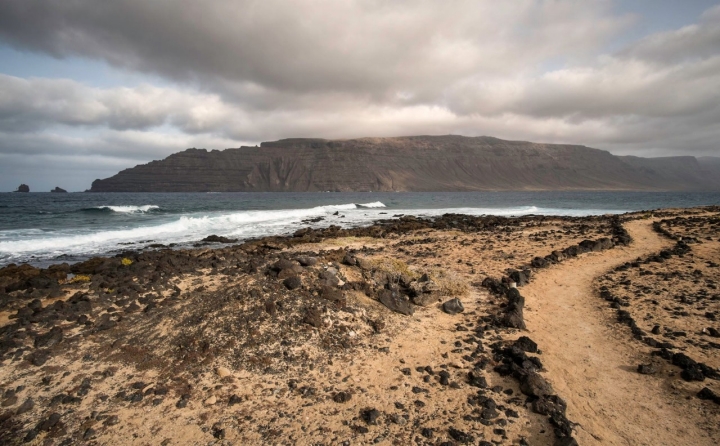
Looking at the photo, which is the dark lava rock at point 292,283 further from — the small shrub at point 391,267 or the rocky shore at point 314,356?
the small shrub at point 391,267

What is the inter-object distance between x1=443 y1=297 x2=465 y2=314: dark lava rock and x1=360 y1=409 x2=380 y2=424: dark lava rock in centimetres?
345

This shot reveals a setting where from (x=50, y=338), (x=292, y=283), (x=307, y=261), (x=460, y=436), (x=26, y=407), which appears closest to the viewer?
(x=460, y=436)

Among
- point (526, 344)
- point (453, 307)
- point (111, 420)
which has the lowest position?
point (111, 420)

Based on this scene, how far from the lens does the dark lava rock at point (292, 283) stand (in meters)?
6.91

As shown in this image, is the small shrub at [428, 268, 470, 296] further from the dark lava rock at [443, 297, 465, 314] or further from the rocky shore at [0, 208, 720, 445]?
the dark lava rock at [443, 297, 465, 314]

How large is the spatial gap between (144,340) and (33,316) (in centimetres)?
241

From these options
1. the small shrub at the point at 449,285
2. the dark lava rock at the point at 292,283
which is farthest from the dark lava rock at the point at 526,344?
the dark lava rock at the point at 292,283

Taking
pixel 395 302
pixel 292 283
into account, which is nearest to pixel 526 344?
pixel 395 302

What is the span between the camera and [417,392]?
4.79 metres

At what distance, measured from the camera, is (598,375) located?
525cm

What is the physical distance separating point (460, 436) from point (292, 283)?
13.0 feet

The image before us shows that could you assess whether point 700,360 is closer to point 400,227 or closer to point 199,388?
point 199,388

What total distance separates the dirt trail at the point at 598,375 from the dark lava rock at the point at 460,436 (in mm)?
1187

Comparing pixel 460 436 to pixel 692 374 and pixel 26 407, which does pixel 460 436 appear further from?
pixel 26 407
